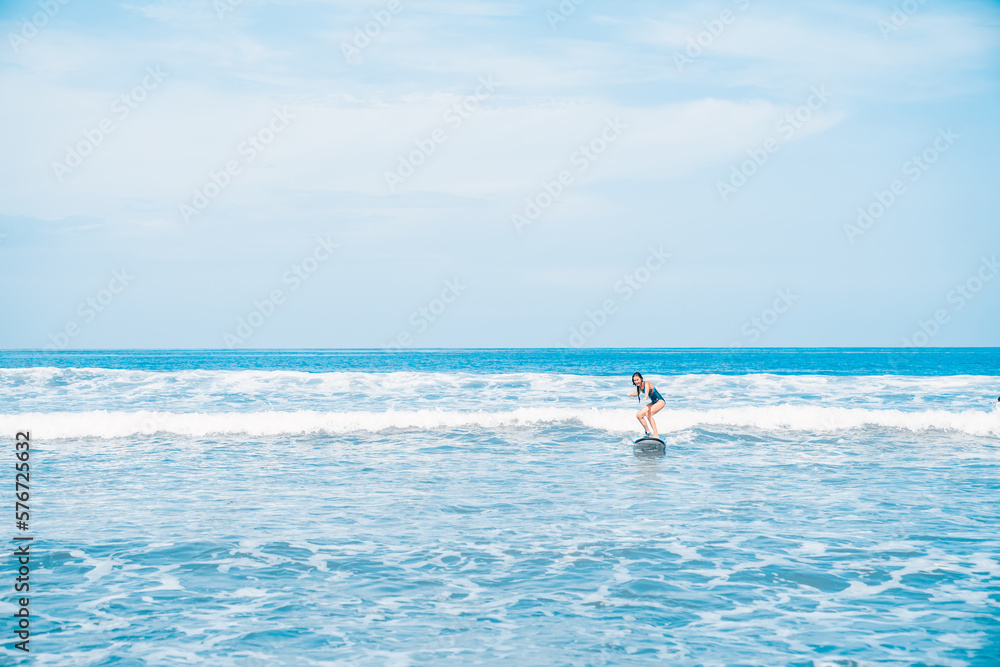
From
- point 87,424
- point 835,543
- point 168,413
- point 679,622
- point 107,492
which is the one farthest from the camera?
point 168,413

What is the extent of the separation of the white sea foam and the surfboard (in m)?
4.46

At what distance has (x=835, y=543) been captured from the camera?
9906 millimetres

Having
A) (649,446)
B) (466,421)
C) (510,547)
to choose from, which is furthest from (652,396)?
(510,547)

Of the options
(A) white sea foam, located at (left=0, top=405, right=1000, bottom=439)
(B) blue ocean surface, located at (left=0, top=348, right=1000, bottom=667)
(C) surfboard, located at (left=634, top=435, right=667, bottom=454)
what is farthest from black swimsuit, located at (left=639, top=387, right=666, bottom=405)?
(A) white sea foam, located at (left=0, top=405, right=1000, bottom=439)

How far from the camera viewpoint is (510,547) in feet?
31.8

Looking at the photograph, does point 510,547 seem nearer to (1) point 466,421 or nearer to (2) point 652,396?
(2) point 652,396

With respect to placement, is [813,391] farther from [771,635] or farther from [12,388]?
[12,388]

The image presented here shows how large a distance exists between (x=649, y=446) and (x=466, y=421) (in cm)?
849

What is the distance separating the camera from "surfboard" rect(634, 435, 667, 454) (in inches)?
710

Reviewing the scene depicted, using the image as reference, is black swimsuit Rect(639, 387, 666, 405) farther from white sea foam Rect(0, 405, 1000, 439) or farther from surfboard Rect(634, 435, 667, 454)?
white sea foam Rect(0, 405, 1000, 439)

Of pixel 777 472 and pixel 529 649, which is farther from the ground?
pixel 777 472

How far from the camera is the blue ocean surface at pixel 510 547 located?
669 centimetres

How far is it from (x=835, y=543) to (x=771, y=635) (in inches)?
147

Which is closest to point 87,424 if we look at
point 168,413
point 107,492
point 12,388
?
point 168,413
